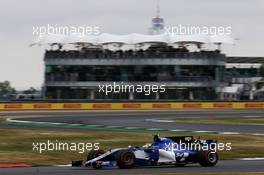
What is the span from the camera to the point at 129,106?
6488cm

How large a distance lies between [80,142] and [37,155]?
204 inches

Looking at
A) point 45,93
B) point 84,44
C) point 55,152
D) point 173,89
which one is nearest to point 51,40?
point 84,44

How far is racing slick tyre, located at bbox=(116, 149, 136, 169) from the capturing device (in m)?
19.0

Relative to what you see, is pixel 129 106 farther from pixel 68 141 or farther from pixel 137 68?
pixel 68 141

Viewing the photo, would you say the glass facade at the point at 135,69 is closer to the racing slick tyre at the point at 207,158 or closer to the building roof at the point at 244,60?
the building roof at the point at 244,60

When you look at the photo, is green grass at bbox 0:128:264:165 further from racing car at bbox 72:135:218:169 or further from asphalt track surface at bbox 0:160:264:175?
racing car at bbox 72:135:218:169

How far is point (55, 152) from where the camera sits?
2516 cm

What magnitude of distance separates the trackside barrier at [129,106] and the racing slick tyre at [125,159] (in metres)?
43.8

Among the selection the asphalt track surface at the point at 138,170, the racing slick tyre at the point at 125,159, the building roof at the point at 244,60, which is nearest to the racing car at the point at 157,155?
the racing slick tyre at the point at 125,159

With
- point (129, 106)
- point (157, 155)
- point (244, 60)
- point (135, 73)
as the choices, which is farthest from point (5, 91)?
point (157, 155)

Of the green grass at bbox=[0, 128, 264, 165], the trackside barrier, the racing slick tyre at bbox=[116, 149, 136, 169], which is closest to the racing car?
the racing slick tyre at bbox=[116, 149, 136, 169]

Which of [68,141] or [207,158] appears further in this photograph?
[68,141]

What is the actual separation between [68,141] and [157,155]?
33.4 ft

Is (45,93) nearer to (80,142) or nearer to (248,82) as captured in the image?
(248,82)
